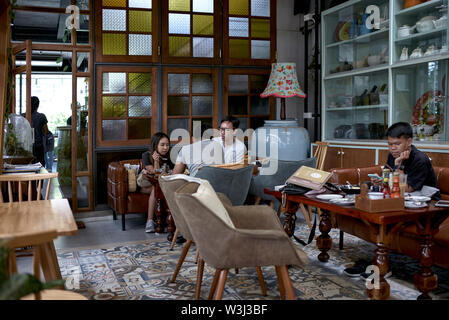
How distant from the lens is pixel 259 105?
6.77 meters

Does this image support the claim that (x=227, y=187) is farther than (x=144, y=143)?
No

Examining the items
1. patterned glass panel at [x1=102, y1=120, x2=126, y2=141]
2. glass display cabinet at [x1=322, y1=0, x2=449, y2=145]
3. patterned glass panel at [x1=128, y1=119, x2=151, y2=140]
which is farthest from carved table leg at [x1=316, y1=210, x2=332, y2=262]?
patterned glass panel at [x1=102, y1=120, x2=126, y2=141]

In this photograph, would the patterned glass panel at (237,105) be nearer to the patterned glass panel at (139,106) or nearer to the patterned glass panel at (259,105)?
the patterned glass panel at (259,105)

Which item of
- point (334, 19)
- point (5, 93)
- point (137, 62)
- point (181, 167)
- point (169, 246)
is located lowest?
point (169, 246)

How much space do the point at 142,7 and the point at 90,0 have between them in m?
Answer: 0.68

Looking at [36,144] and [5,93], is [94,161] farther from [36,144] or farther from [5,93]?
[5,93]

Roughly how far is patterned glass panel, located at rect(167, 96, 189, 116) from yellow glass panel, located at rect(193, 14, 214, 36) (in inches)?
38.6

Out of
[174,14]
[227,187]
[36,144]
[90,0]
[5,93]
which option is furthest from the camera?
[36,144]

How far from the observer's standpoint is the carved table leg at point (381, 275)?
2740 millimetres

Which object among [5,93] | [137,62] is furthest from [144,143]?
[5,93]

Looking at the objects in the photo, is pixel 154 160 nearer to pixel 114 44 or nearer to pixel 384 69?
pixel 114 44

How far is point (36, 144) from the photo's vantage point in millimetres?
6938

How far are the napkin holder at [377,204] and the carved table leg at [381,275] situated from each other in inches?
8.7

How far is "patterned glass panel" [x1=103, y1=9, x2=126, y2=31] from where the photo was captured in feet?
19.2
